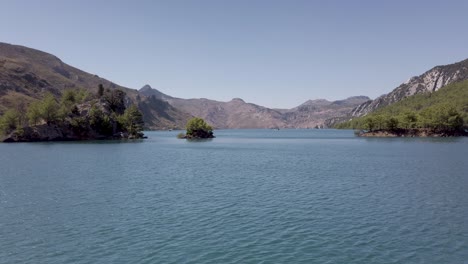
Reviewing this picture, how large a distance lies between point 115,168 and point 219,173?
2619 cm

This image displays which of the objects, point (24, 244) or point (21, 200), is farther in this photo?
point (21, 200)

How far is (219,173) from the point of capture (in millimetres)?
73938

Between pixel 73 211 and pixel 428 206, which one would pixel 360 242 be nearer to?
pixel 428 206

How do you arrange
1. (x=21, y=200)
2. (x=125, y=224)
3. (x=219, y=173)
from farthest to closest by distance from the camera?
1. (x=219, y=173)
2. (x=21, y=200)
3. (x=125, y=224)

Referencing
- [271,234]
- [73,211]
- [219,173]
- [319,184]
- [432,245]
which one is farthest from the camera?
[219,173]

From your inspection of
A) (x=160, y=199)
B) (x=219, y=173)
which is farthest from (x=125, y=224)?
(x=219, y=173)

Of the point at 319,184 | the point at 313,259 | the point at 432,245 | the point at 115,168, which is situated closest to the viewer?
the point at 313,259

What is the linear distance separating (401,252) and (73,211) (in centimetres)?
3444

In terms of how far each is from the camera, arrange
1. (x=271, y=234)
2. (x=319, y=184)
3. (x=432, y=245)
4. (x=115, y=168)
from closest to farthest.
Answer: (x=432, y=245), (x=271, y=234), (x=319, y=184), (x=115, y=168)

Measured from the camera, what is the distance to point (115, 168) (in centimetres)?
8269

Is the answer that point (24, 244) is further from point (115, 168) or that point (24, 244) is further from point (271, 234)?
point (115, 168)

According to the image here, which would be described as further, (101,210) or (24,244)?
(101,210)

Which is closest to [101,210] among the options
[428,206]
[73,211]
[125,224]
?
[73,211]

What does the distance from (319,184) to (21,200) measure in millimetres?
44057
